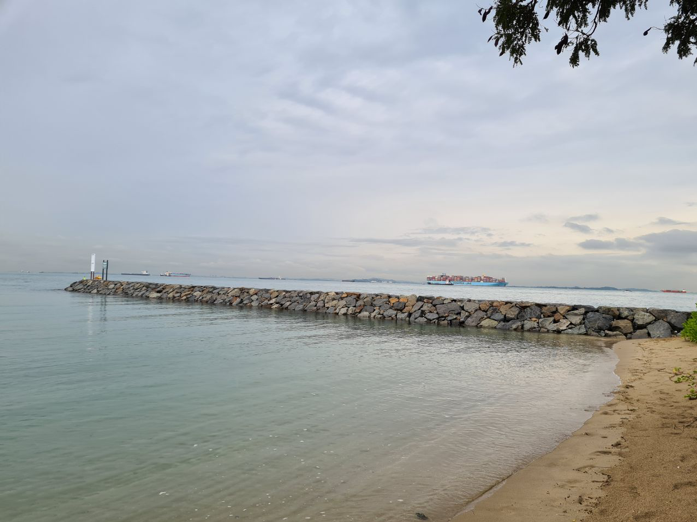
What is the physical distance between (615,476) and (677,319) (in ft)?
56.8

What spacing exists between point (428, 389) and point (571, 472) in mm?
3684

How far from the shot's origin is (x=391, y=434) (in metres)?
5.29

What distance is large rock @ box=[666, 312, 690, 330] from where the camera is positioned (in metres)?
17.0

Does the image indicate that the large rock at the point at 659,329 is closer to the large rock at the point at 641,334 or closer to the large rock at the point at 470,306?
the large rock at the point at 641,334

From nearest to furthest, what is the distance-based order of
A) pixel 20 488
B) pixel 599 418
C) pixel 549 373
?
pixel 20 488
pixel 599 418
pixel 549 373

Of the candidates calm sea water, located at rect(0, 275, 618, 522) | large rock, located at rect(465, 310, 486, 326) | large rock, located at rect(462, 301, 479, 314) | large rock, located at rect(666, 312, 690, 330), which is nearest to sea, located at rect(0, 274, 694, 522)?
calm sea water, located at rect(0, 275, 618, 522)

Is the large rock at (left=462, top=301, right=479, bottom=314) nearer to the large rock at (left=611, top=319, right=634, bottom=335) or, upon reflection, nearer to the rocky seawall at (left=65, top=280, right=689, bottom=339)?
the rocky seawall at (left=65, top=280, right=689, bottom=339)

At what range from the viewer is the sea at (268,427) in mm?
3580

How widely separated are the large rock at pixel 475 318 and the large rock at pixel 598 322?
453 centimetres

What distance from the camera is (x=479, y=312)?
2147 cm

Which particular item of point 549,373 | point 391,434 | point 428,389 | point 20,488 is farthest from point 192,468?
point 549,373

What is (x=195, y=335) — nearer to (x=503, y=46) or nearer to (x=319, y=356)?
(x=319, y=356)

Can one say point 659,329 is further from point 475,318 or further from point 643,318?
point 475,318

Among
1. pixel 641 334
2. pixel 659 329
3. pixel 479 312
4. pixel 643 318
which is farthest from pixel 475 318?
pixel 659 329
